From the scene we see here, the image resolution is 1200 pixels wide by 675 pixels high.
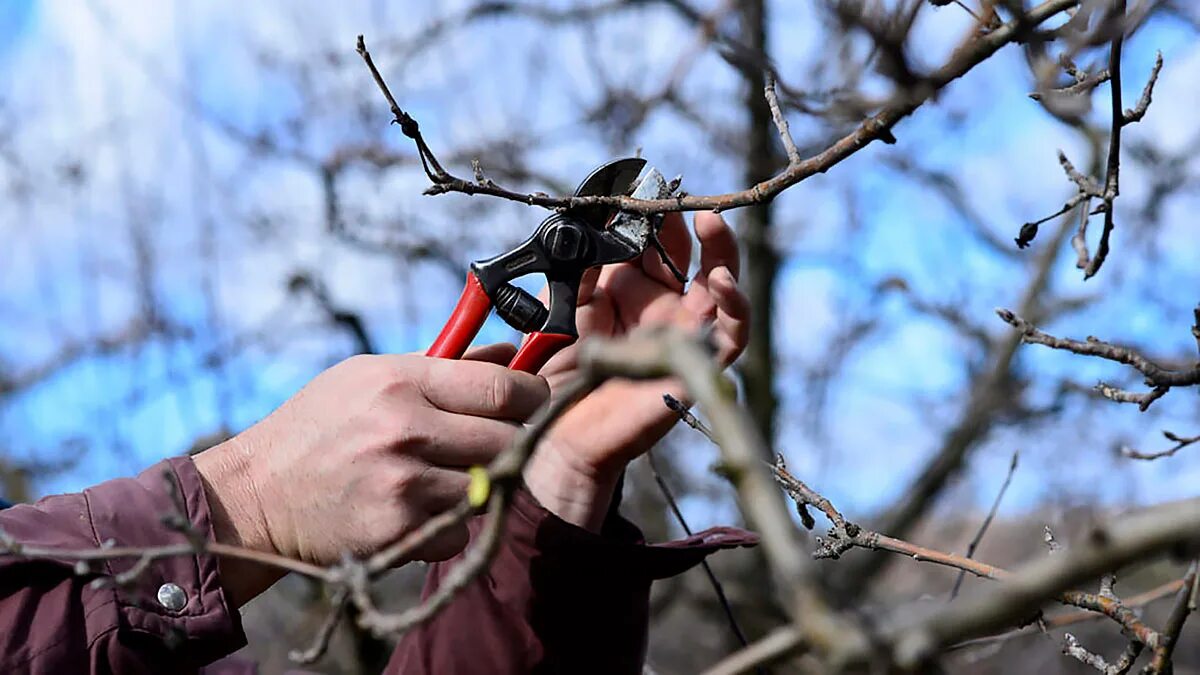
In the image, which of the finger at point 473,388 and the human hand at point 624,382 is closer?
the finger at point 473,388

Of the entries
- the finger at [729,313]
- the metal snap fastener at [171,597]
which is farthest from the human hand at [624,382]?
the metal snap fastener at [171,597]

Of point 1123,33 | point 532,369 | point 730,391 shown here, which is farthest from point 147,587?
point 1123,33

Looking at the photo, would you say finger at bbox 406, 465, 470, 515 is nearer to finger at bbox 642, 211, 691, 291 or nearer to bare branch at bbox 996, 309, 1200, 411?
finger at bbox 642, 211, 691, 291

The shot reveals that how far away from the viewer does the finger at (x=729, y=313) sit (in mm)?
1729

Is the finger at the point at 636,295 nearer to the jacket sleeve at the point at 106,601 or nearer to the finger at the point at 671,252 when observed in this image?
the finger at the point at 671,252

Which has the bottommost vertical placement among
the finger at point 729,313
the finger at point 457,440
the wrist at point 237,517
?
the wrist at point 237,517

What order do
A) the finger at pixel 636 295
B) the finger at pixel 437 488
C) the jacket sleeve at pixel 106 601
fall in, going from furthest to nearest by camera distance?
the finger at pixel 636 295 → the finger at pixel 437 488 → the jacket sleeve at pixel 106 601

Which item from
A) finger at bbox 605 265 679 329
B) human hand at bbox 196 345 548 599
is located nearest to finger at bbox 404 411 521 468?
human hand at bbox 196 345 548 599

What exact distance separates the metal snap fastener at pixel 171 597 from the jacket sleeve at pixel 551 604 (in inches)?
20.5

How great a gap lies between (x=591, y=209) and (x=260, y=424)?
55 cm

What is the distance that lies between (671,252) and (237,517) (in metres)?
0.84

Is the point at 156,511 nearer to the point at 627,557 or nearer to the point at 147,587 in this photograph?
the point at 147,587

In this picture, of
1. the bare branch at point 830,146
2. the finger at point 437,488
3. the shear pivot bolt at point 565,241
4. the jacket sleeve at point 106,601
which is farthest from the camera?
the shear pivot bolt at point 565,241

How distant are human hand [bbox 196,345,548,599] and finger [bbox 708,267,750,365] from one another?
0.38 metres
